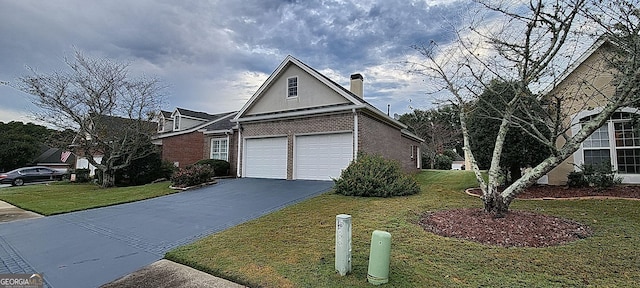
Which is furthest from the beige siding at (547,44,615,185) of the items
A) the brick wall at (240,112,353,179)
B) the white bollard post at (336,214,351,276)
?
the white bollard post at (336,214,351,276)

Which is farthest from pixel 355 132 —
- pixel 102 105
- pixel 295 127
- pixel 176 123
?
pixel 176 123

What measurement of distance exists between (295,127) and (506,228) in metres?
10.4

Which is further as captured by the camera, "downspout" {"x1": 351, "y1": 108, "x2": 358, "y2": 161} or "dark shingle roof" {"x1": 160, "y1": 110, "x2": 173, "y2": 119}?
"dark shingle roof" {"x1": 160, "y1": 110, "x2": 173, "y2": 119}

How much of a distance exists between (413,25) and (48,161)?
161 feet

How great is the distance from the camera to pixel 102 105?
17.3 metres

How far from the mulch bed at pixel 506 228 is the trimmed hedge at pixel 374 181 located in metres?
2.80

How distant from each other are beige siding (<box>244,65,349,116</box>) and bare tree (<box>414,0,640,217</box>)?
655 centimetres

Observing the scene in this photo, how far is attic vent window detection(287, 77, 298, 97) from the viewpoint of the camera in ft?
49.6

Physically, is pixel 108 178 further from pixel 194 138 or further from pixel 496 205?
pixel 496 205

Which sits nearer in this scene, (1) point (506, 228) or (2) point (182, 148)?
(1) point (506, 228)

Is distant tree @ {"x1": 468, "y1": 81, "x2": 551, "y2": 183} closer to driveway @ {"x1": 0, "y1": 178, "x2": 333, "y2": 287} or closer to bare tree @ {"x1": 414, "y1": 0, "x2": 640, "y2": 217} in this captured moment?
bare tree @ {"x1": 414, "y1": 0, "x2": 640, "y2": 217}

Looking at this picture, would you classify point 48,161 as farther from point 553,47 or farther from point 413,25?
point 553,47

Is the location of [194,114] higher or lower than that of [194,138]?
higher

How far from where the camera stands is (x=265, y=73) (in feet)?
61.3
